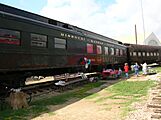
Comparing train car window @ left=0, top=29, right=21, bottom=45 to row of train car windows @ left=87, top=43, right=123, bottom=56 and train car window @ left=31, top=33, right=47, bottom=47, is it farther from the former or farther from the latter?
→ row of train car windows @ left=87, top=43, right=123, bottom=56

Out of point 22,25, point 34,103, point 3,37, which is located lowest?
point 34,103

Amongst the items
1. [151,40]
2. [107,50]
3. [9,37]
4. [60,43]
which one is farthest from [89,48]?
[151,40]

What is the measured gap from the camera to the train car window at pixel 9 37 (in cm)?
926

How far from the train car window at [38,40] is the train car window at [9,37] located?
927mm

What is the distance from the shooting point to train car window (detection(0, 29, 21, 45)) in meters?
9.26

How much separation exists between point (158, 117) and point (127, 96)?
4149 mm

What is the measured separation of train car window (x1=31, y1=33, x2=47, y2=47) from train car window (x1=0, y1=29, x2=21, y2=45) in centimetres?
93

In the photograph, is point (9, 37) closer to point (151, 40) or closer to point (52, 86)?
point (52, 86)

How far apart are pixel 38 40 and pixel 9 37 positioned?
198 centimetres

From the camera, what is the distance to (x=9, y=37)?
958 cm

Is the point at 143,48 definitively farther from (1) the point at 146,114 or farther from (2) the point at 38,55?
(1) the point at 146,114

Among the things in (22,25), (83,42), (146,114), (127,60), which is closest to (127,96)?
(146,114)

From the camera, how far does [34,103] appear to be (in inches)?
378

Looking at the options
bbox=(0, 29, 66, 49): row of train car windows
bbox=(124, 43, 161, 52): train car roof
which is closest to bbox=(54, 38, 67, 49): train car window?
bbox=(0, 29, 66, 49): row of train car windows
